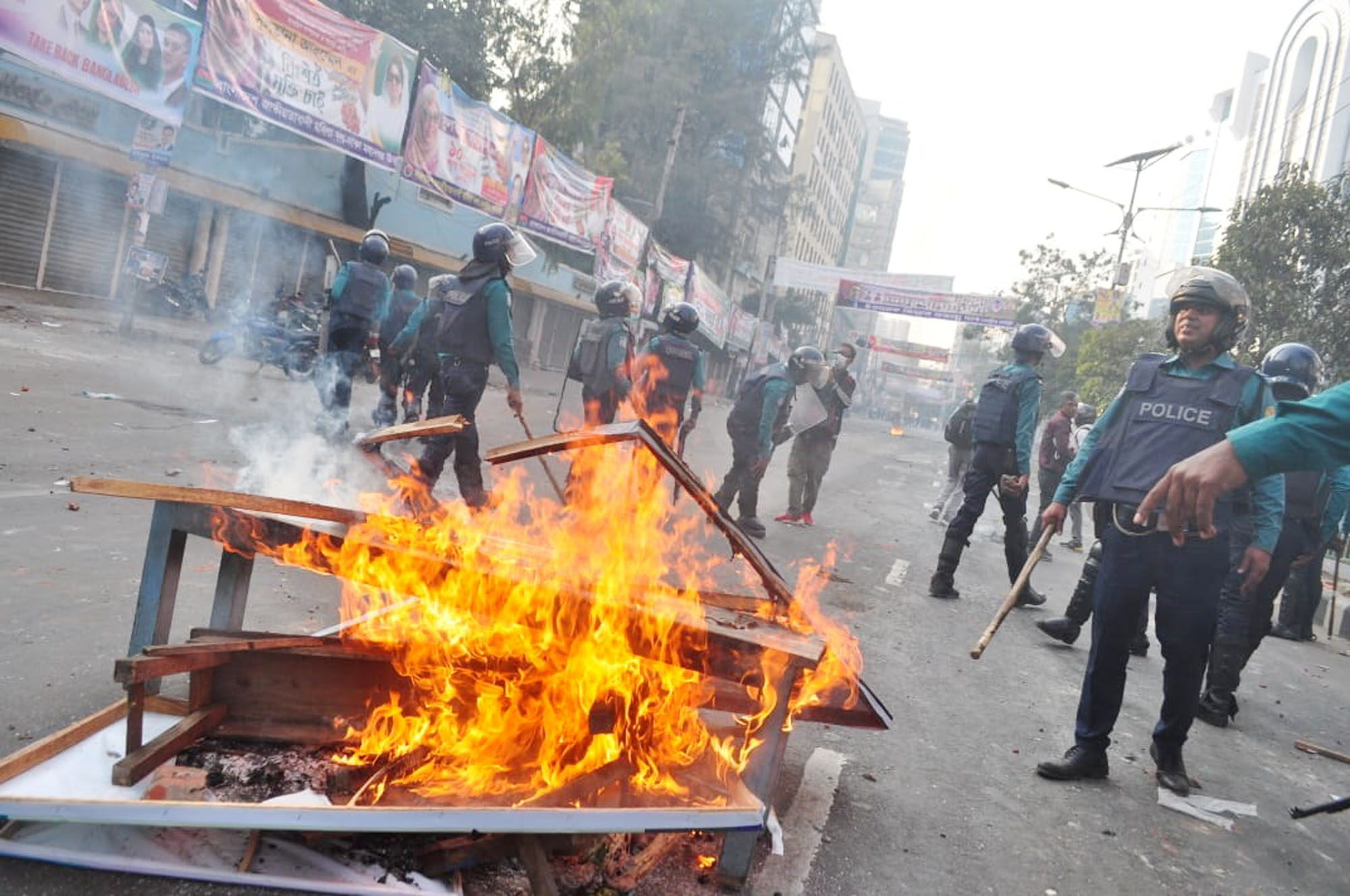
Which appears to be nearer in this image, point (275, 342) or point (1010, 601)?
point (1010, 601)

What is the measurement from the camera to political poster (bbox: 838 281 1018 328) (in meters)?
30.1

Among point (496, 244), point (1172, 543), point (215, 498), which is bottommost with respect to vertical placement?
point (215, 498)

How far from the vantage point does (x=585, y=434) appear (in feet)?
9.41

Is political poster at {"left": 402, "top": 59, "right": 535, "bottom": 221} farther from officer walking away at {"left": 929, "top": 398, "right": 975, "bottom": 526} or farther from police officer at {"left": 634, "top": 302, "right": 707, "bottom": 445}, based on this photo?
officer walking away at {"left": 929, "top": 398, "right": 975, "bottom": 526}

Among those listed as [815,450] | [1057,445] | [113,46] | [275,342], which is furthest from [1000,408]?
[113,46]

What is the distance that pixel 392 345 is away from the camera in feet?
30.6

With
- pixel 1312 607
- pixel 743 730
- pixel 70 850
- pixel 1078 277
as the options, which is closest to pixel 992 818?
pixel 743 730

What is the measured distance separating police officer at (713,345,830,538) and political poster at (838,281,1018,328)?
22.9 metres

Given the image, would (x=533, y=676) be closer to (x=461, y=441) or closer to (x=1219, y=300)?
(x=1219, y=300)

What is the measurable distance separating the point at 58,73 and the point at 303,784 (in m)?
12.1

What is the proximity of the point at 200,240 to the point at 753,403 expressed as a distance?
14263mm

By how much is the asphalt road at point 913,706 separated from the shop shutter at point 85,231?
324 inches

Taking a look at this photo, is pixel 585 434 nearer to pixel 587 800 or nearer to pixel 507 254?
pixel 587 800

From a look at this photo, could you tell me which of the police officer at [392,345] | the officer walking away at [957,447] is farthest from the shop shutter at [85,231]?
the officer walking away at [957,447]
